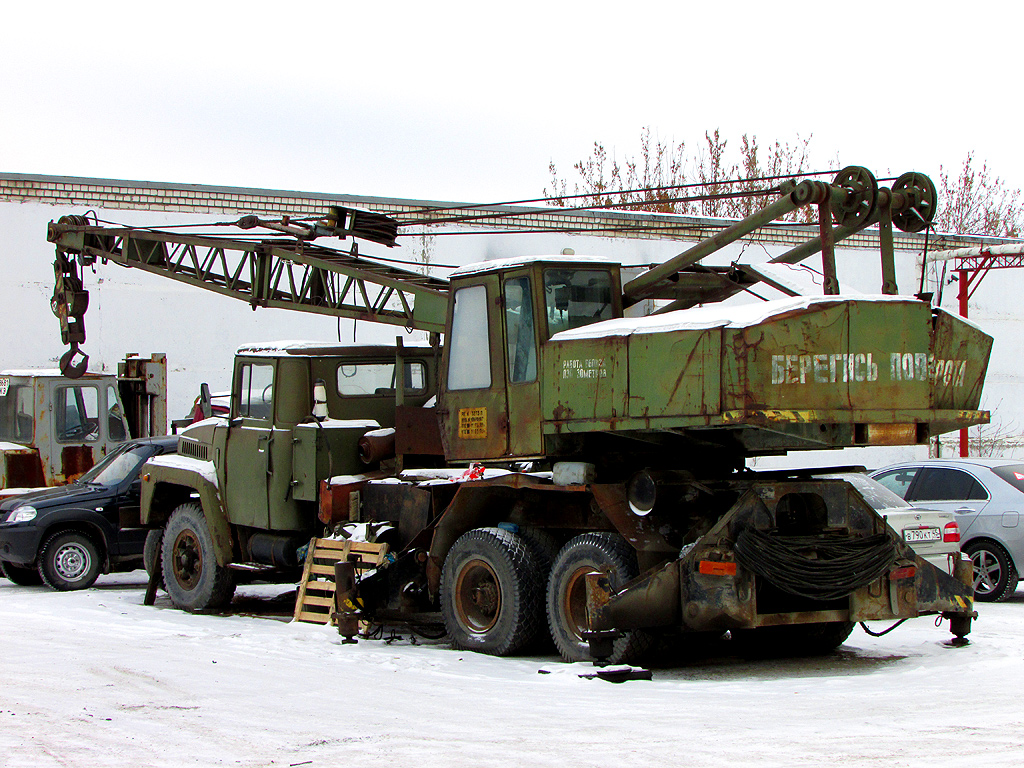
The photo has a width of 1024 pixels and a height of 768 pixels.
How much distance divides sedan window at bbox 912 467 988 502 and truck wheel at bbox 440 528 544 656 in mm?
6167

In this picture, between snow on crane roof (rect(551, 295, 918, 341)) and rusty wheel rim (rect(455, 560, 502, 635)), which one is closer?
snow on crane roof (rect(551, 295, 918, 341))

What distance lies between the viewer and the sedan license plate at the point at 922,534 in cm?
1128

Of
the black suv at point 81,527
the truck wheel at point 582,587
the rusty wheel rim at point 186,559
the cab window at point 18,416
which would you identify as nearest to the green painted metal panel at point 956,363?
the truck wheel at point 582,587

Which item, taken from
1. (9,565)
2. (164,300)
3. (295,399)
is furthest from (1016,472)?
(164,300)

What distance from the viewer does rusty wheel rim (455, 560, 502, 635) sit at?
33.2 feet

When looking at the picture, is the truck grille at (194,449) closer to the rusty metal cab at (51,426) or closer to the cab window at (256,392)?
the cab window at (256,392)

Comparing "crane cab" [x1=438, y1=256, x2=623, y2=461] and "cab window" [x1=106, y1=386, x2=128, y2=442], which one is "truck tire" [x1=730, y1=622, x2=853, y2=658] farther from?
"cab window" [x1=106, y1=386, x2=128, y2=442]

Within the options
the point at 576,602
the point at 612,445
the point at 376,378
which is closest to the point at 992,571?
the point at 612,445

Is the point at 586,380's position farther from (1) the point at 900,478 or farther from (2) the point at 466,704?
(1) the point at 900,478

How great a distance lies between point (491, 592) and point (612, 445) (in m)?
1.61

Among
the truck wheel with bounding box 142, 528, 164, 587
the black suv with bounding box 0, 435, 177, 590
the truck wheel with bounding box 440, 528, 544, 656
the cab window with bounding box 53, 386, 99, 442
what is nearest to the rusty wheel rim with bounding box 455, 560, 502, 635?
the truck wheel with bounding box 440, 528, 544, 656

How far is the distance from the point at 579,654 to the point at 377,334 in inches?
649

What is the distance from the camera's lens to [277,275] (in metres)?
14.4

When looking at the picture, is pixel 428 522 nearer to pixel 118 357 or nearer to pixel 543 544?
pixel 543 544
